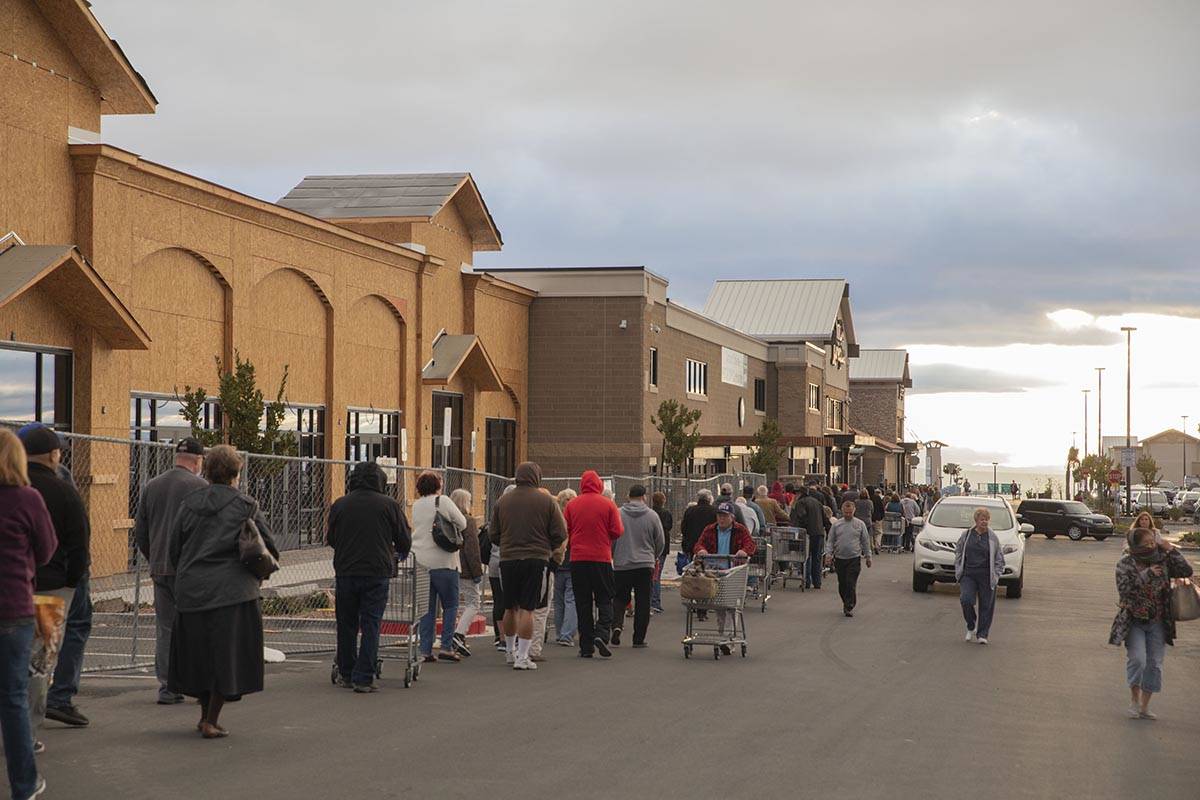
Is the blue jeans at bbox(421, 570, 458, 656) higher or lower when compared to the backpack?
lower

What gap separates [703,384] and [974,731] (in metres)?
42.6

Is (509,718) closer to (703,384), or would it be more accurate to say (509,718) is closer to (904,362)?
(703,384)

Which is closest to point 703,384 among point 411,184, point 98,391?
point 411,184

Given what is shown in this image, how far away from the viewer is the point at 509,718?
1059cm

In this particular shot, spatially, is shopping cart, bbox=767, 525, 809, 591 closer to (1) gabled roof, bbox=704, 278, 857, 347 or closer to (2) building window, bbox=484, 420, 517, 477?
(2) building window, bbox=484, 420, 517, 477

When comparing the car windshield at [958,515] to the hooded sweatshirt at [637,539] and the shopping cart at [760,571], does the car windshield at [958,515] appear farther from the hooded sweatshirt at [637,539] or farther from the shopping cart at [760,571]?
the hooded sweatshirt at [637,539]

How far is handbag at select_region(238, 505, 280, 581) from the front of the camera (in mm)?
9203

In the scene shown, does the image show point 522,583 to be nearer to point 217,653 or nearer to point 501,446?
point 217,653

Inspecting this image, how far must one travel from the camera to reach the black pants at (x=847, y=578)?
19891mm

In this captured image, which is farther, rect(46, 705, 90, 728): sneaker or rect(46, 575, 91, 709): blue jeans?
rect(46, 705, 90, 728): sneaker

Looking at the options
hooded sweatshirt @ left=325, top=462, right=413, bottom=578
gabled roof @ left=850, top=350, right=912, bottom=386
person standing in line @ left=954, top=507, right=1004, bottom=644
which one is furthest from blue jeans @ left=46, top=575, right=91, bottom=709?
gabled roof @ left=850, top=350, right=912, bottom=386

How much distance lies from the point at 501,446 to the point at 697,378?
12.9 metres

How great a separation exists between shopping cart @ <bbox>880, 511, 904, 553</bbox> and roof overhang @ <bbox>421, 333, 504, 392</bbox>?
11717 mm

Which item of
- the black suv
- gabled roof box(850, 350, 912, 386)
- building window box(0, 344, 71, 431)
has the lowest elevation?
the black suv
